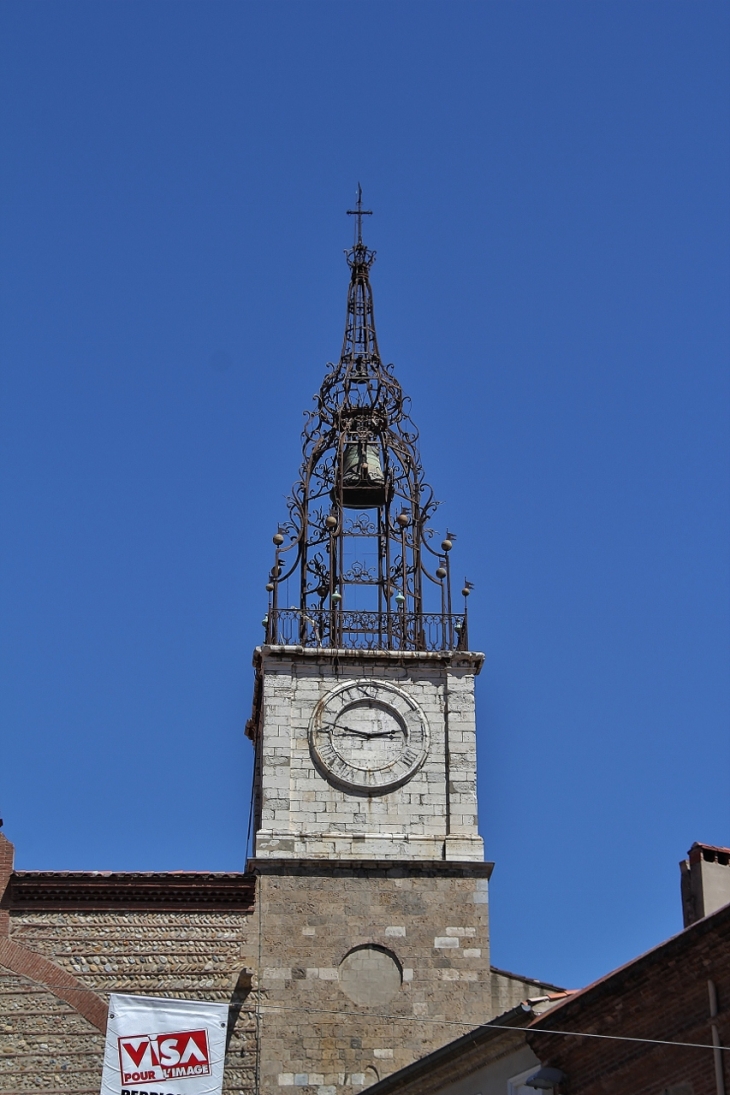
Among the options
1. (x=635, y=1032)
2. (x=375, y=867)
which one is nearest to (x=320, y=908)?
(x=375, y=867)

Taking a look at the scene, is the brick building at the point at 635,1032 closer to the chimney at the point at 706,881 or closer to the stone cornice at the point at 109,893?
the chimney at the point at 706,881

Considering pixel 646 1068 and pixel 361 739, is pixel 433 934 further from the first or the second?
pixel 646 1068

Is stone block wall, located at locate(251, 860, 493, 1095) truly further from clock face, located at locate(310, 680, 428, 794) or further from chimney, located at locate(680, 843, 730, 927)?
chimney, located at locate(680, 843, 730, 927)

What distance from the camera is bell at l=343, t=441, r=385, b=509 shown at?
37.8 metres

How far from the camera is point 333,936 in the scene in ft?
108

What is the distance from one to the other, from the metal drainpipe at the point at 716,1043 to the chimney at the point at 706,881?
3.75 metres

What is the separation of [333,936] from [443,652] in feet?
18.7

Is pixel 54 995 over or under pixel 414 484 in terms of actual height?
under

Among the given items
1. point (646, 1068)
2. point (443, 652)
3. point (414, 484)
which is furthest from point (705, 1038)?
point (414, 484)

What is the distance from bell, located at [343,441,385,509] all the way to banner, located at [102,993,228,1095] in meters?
10.8

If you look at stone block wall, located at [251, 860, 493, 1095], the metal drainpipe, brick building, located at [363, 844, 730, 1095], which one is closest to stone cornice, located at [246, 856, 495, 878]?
stone block wall, located at [251, 860, 493, 1095]

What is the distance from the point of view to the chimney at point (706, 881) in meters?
26.0

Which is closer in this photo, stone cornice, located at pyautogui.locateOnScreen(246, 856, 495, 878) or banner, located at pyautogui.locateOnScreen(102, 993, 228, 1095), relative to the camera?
banner, located at pyautogui.locateOnScreen(102, 993, 228, 1095)

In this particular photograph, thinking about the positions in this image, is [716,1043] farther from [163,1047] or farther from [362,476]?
[362,476]
